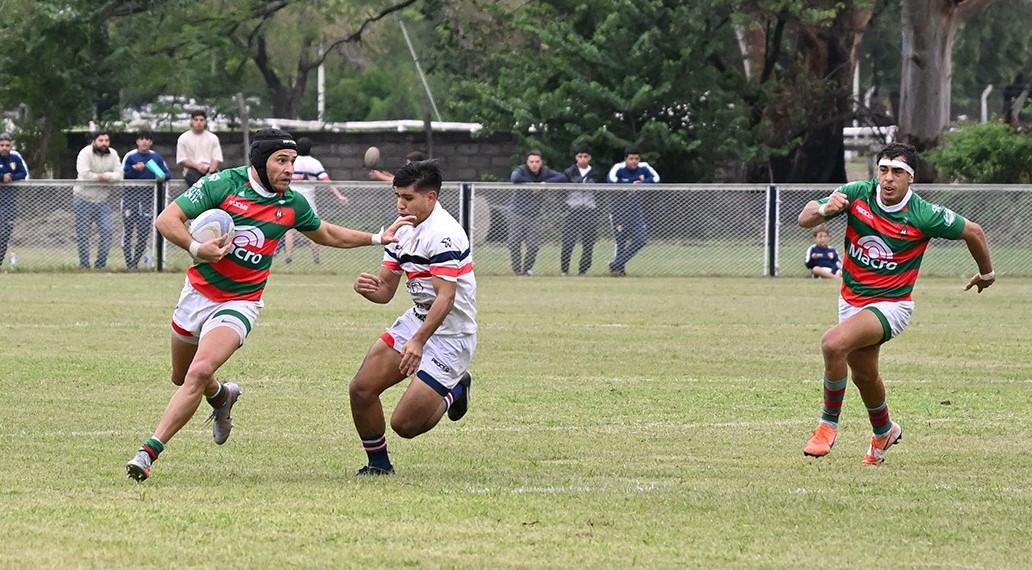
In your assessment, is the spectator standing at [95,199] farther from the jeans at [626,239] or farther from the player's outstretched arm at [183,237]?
the player's outstretched arm at [183,237]

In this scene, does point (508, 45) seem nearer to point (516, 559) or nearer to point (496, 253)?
point (496, 253)

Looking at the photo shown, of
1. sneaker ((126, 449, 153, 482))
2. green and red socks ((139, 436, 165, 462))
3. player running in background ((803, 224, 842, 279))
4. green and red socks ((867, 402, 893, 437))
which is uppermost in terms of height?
green and red socks ((139, 436, 165, 462))

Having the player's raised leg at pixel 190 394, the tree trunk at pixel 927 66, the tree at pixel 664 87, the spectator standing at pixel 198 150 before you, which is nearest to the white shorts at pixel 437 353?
the player's raised leg at pixel 190 394

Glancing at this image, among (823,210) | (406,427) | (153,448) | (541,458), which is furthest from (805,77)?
(153,448)

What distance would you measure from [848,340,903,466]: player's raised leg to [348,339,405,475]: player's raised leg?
8.68 ft

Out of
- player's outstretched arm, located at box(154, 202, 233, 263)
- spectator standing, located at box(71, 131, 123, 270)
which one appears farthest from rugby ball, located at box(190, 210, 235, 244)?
spectator standing, located at box(71, 131, 123, 270)

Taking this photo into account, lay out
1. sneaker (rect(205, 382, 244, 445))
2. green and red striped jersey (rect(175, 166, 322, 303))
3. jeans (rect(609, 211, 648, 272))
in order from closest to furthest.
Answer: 1. green and red striped jersey (rect(175, 166, 322, 303))
2. sneaker (rect(205, 382, 244, 445))
3. jeans (rect(609, 211, 648, 272))

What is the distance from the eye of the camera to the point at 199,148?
1007 inches

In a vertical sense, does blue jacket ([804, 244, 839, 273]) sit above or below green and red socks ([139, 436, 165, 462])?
below

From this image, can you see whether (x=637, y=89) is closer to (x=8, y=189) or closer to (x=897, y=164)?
(x=8, y=189)

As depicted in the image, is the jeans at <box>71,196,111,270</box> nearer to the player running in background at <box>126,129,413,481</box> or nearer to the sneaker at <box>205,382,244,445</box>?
the sneaker at <box>205,382,244,445</box>

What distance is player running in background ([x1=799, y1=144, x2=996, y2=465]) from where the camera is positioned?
9.92 m

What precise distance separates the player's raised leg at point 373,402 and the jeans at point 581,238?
17.4 meters

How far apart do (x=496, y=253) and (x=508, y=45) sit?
653 inches
